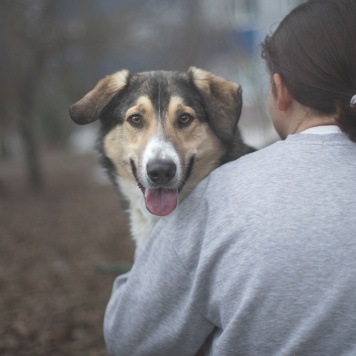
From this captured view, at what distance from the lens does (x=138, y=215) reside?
113 inches

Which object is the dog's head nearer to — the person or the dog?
the dog

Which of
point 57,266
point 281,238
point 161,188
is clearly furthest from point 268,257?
point 57,266

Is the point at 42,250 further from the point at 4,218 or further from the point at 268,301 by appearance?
the point at 268,301

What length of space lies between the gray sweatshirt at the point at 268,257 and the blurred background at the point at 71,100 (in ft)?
5.46

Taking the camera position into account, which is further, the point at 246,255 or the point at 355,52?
the point at 355,52

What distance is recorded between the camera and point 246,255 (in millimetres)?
1658

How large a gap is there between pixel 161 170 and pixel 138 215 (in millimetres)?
596

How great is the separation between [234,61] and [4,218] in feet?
15.6

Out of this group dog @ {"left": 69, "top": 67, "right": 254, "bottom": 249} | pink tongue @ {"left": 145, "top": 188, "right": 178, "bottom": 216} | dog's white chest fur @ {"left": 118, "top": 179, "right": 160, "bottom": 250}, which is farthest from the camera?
dog's white chest fur @ {"left": 118, "top": 179, "right": 160, "bottom": 250}

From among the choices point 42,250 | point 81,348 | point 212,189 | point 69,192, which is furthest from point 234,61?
point 69,192

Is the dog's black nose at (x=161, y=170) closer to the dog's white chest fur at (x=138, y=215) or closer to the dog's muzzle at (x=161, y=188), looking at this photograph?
the dog's muzzle at (x=161, y=188)

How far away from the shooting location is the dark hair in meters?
1.80

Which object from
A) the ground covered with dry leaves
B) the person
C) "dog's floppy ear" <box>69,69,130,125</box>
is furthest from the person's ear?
the ground covered with dry leaves

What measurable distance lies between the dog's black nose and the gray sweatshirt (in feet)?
1.41
